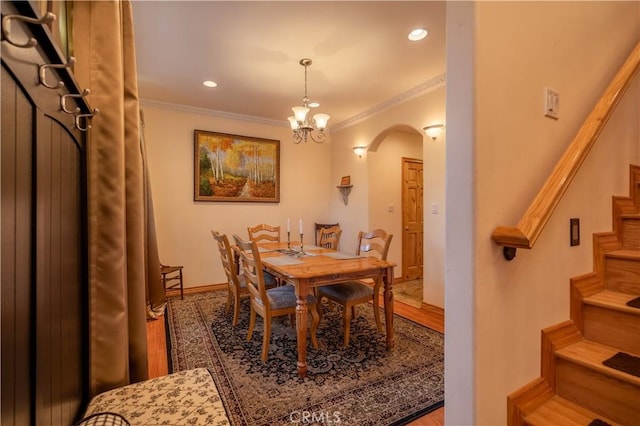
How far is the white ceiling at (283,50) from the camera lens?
6.97 feet

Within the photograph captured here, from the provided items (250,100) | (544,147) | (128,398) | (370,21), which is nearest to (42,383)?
(128,398)

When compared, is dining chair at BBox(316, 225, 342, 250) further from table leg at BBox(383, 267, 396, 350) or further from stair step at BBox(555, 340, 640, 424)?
stair step at BBox(555, 340, 640, 424)

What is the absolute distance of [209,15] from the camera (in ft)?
7.08

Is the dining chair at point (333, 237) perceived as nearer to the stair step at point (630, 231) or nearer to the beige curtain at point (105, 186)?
the stair step at point (630, 231)

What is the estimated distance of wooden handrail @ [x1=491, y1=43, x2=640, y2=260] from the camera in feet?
3.19

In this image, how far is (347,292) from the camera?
2494mm

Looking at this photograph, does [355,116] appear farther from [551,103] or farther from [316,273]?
[551,103]

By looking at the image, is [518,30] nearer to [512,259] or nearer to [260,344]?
[512,259]

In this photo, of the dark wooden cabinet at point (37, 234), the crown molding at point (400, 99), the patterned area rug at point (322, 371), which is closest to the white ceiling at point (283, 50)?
the crown molding at point (400, 99)

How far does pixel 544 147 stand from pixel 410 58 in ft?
6.47

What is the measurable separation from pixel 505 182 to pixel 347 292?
1673 mm

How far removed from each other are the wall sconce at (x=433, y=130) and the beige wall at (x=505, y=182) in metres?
1.81

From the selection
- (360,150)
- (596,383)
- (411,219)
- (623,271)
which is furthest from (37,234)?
(411,219)

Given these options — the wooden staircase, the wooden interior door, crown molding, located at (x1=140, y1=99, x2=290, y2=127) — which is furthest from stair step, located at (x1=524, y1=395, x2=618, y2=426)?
crown molding, located at (x1=140, y1=99, x2=290, y2=127)
